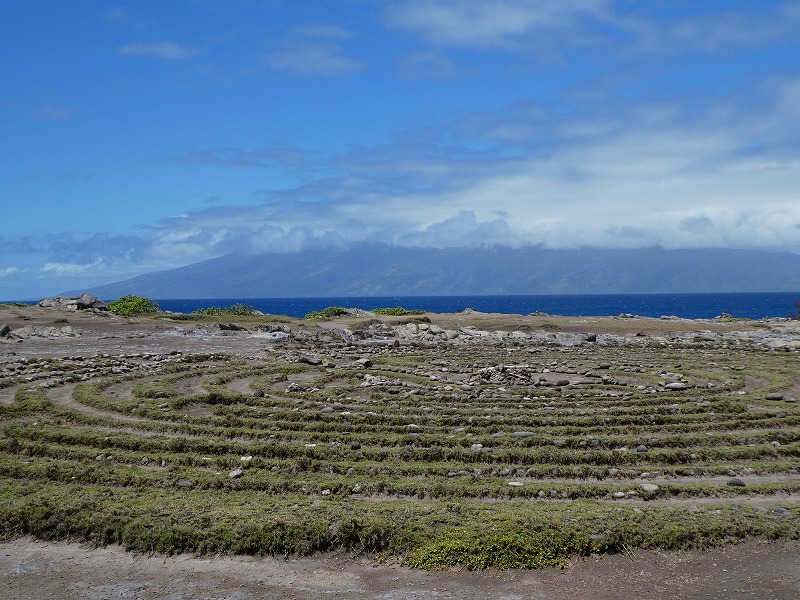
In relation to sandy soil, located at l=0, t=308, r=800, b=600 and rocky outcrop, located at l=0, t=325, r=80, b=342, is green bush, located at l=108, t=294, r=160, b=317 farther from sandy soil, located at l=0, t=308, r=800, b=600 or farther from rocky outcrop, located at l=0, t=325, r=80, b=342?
sandy soil, located at l=0, t=308, r=800, b=600

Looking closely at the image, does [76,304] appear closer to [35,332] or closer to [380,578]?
[35,332]

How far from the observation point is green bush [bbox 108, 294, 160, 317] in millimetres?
65938

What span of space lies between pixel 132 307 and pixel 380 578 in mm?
64852

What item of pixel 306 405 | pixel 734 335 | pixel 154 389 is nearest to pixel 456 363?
pixel 306 405

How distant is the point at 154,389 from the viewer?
23531mm

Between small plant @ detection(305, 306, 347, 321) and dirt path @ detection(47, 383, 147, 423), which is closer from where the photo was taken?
dirt path @ detection(47, 383, 147, 423)

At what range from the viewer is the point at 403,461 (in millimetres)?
15516

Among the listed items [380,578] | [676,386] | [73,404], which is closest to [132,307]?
[73,404]

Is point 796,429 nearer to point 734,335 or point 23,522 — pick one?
point 23,522

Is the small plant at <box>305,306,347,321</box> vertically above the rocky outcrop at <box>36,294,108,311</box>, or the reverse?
the rocky outcrop at <box>36,294,108,311</box>

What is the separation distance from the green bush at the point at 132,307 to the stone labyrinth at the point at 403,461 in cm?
3854

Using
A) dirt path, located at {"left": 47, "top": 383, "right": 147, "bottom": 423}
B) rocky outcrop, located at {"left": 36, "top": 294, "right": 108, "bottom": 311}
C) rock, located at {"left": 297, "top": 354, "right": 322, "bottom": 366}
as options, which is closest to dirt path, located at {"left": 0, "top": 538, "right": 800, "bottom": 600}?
dirt path, located at {"left": 47, "top": 383, "right": 147, "bottom": 423}

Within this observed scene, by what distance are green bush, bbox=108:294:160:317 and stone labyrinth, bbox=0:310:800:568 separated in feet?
126

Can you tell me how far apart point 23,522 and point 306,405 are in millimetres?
10511
